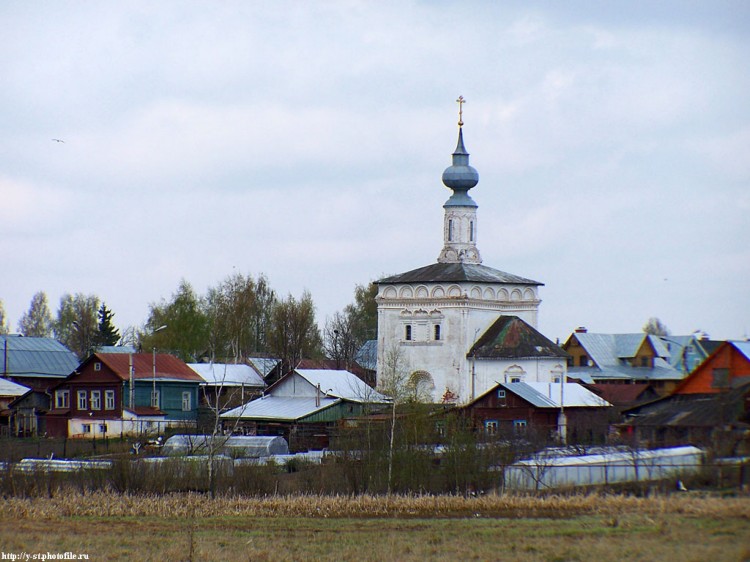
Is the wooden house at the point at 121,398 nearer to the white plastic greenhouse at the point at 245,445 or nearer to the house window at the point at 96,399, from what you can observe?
the house window at the point at 96,399

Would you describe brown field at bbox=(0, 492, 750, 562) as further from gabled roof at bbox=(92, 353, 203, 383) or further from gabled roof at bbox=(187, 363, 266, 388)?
gabled roof at bbox=(187, 363, 266, 388)

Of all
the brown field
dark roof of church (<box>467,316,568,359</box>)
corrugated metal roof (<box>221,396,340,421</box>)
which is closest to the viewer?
the brown field

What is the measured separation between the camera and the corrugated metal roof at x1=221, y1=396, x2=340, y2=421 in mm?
38844

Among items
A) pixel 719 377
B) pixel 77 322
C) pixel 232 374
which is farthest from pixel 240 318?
pixel 719 377

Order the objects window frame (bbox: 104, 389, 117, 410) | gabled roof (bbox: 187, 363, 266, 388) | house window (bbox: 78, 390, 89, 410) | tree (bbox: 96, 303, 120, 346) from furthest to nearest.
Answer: tree (bbox: 96, 303, 120, 346) → gabled roof (bbox: 187, 363, 266, 388) → house window (bbox: 78, 390, 89, 410) → window frame (bbox: 104, 389, 117, 410)

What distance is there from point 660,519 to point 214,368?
34.2 meters

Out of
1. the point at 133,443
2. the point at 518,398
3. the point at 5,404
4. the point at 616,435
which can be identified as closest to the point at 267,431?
the point at 133,443

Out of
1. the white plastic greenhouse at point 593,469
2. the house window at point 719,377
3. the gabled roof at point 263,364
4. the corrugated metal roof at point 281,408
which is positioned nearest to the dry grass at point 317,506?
the white plastic greenhouse at point 593,469

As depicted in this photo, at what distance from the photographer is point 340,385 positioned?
139ft

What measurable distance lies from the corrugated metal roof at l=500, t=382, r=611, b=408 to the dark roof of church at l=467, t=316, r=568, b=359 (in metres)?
4.29

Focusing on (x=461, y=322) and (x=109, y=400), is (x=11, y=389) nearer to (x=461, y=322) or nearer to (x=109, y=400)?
(x=109, y=400)

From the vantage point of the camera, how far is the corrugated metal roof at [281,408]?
127 feet

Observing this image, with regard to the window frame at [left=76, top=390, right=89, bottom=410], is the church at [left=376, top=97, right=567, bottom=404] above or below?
above

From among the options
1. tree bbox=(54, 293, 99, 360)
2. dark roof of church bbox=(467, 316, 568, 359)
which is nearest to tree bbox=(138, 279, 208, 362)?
tree bbox=(54, 293, 99, 360)
